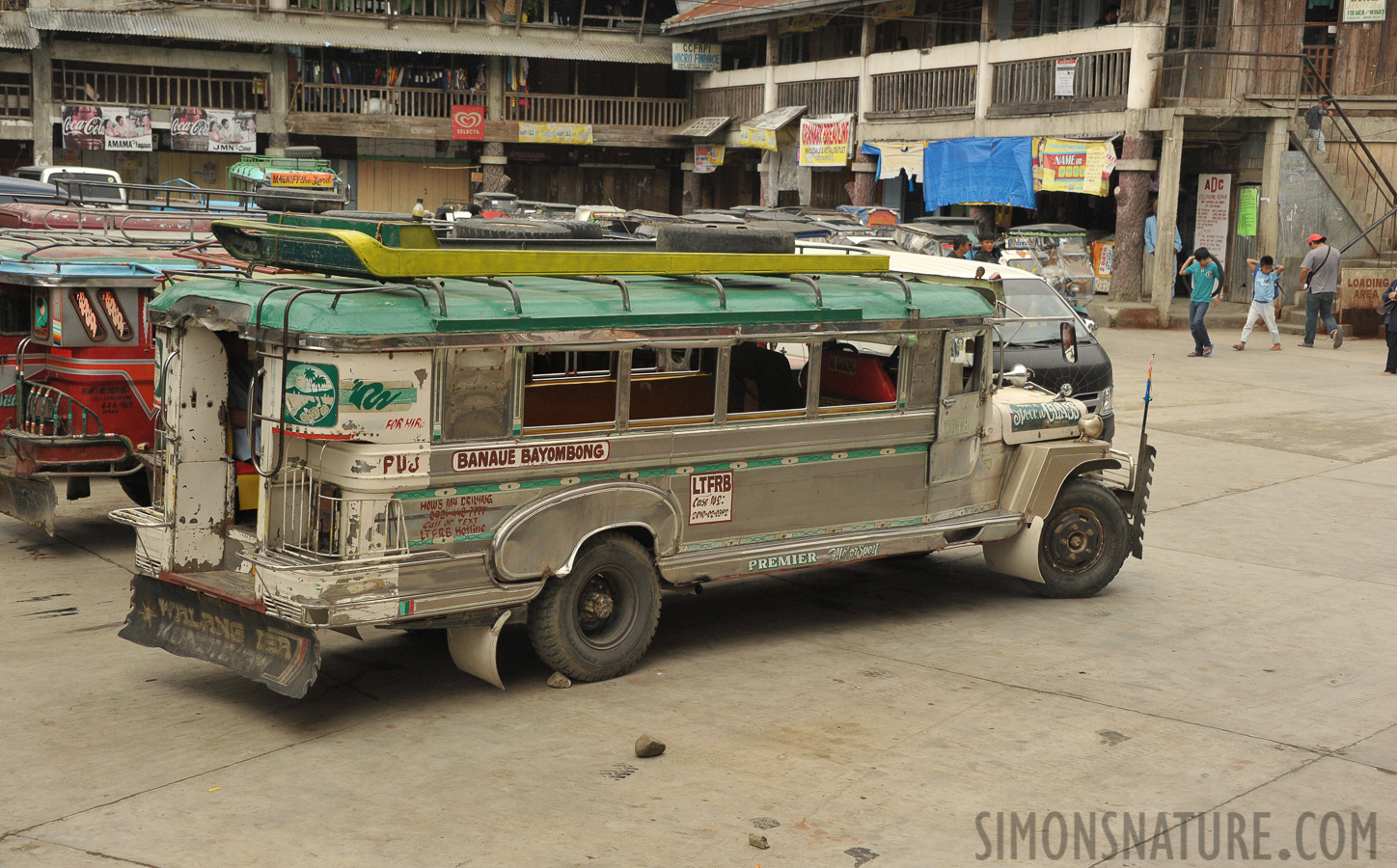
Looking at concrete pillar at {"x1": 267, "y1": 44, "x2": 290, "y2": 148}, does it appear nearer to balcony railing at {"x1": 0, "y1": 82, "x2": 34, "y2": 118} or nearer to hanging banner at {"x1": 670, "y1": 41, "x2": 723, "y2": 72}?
balcony railing at {"x1": 0, "y1": 82, "x2": 34, "y2": 118}

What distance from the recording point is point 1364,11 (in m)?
23.9

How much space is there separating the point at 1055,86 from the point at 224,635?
21.7 metres

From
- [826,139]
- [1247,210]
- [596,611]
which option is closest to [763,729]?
[596,611]

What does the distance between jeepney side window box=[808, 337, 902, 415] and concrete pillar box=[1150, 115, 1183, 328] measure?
56.2ft

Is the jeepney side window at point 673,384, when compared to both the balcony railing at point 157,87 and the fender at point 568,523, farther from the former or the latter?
the balcony railing at point 157,87

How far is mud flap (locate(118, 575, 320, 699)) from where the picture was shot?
6055 millimetres

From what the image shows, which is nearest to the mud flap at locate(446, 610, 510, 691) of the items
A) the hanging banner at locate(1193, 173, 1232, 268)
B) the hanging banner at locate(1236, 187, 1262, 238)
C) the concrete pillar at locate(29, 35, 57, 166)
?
the hanging banner at locate(1236, 187, 1262, 238)

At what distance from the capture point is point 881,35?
3344cm

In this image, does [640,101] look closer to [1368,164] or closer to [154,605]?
[1368,164]

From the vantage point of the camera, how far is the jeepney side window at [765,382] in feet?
24.5

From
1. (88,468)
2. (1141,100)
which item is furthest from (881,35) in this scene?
(88,468)

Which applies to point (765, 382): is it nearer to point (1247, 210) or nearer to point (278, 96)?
point (1247, 210)

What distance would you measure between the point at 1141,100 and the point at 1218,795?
64.6ft

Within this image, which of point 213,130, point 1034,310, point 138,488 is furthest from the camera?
point 213,130
